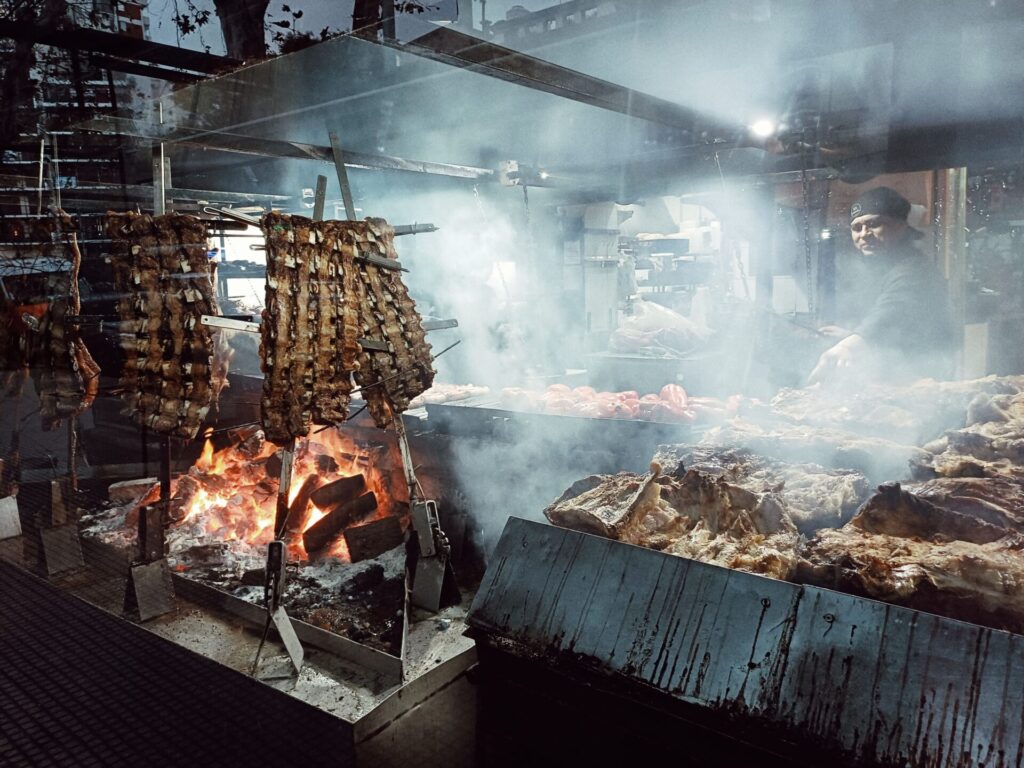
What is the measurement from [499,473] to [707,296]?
8726mm

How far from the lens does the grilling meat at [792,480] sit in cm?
284

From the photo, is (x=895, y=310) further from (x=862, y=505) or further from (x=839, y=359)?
(x=862, y=505)

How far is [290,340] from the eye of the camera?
392 cm

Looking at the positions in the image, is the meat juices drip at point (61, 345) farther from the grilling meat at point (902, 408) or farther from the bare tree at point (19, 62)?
the grilling meat at point (902, 408)

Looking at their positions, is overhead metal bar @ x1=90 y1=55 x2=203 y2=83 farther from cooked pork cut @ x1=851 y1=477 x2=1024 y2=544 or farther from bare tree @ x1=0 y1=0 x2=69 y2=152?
cooked pork cut @ x1=851 y1=477 x2=1024 y2=544

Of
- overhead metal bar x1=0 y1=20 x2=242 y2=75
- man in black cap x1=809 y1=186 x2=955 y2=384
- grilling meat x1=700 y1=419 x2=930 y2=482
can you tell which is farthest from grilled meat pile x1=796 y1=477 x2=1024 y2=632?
overhead metal bar x1=0 y1=20 x2=242 y2=75

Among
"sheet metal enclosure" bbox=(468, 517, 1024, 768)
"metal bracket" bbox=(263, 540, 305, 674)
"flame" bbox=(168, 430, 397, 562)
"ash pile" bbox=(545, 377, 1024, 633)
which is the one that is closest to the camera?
"sheet metal enclosure" bbox=(468, 517, 1024, 768)

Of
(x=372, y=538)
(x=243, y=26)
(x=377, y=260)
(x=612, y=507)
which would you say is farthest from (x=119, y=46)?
(x=612, y=507)

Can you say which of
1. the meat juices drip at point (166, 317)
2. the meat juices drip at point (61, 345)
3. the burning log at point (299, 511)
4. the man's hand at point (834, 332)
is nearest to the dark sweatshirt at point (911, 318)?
the man's hand at point (834, 332)

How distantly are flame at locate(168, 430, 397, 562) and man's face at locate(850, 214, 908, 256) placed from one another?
20.2ft

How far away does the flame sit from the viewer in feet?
20.8

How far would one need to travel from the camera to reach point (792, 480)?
10.3 ft

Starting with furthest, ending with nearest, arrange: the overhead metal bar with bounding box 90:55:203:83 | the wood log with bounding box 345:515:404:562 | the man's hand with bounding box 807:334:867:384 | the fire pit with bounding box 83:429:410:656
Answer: the man's hand with bounding box 807:334:867:384, the wood log with bounding box 345:515:404:562, the overhead metal bar with bounding box 90:55:203:83, the fire pit with bounding box 83:429:410:656

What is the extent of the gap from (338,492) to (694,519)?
14.2 ft
